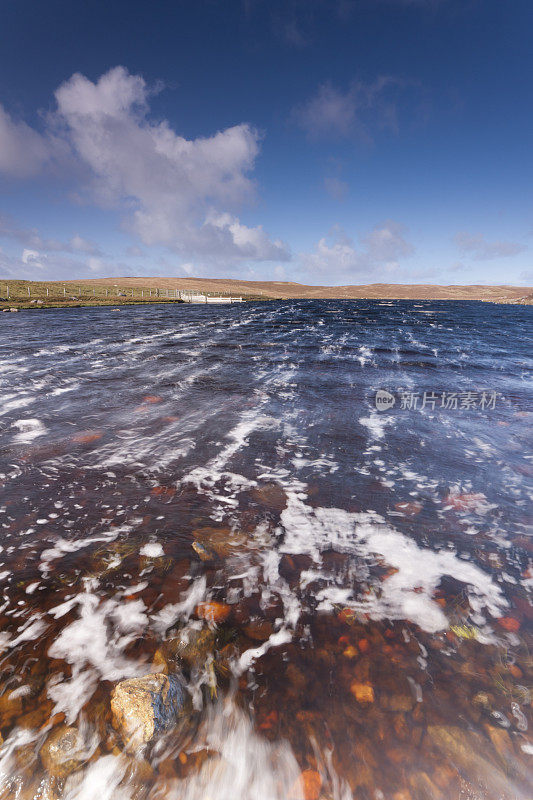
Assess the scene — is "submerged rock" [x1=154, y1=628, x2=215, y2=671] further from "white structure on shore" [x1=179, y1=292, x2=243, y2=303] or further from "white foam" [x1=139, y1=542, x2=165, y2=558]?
"white structure on shore" [x1=179, y1=292, x2=243, y2=303]

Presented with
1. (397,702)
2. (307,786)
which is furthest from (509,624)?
(307,786)

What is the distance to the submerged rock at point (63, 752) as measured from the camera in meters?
2.79

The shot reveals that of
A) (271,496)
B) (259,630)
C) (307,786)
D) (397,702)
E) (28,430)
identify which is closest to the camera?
(307,786)

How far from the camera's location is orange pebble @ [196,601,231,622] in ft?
13.3

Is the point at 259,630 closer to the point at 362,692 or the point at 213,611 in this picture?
the point at 213,611

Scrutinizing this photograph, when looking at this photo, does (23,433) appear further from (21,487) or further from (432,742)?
(432,742)

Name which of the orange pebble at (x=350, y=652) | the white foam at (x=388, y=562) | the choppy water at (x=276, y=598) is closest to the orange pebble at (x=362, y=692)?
the choppy water at (x=276, y=598)

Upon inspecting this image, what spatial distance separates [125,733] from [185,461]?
16.6 ft

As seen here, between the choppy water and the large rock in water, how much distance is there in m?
0.09

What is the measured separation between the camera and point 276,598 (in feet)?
14.3

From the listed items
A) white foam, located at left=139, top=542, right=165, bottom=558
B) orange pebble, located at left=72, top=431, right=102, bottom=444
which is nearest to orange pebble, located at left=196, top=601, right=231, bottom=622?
white foam, located at left=139, top=542, right=165, bottom=558

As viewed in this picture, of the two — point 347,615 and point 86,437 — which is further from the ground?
point 86,437

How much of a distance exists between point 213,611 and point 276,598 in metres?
0.81

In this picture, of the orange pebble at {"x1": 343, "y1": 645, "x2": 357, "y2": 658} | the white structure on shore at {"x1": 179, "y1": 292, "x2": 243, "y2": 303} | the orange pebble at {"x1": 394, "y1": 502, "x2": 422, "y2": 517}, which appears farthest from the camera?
the white structure on shore at {"x1": 179, "y1": 292, "x2": 243, "y2": 303}
